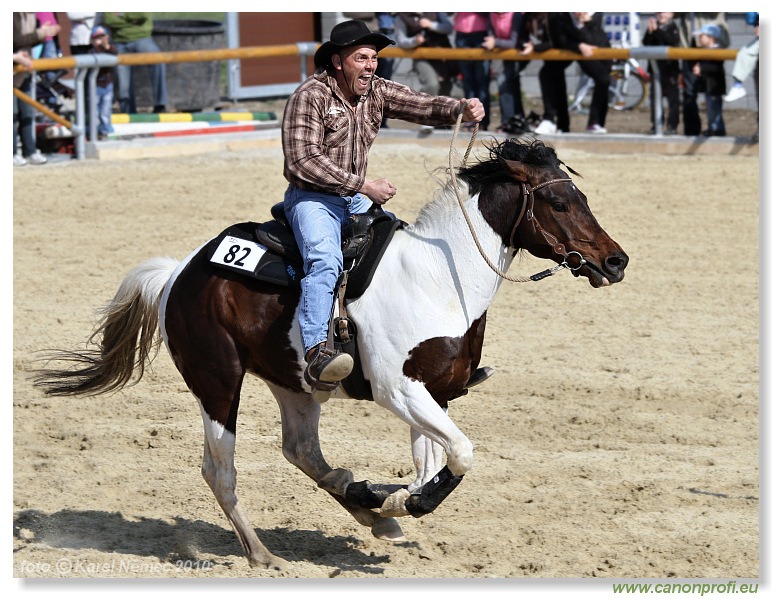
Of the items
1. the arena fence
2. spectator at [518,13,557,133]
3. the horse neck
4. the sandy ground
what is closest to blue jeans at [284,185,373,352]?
the horse neck

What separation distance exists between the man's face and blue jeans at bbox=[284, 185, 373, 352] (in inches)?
19.7

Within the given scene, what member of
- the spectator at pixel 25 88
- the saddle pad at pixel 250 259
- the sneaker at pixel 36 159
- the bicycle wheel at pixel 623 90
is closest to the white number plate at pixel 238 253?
the saddle pad at pixel 250 259

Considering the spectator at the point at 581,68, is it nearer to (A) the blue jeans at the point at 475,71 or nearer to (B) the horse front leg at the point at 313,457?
(A) the blue jeans at the point at 475,71

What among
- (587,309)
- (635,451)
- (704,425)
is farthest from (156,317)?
(587,309)

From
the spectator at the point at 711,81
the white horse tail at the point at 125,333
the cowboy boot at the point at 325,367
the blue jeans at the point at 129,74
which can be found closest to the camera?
the cowboy boot at the point at 325,367

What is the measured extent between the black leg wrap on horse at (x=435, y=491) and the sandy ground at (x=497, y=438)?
→ 419 mm

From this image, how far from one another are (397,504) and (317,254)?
3.79 ft

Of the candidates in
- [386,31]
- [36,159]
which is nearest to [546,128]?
[386,31]

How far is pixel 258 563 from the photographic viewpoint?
5.62 metres

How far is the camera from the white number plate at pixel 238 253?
18.4ft

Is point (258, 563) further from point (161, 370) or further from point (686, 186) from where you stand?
point (686, 186)

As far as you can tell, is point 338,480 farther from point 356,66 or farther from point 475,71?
point 475,71

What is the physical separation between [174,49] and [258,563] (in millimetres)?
13533

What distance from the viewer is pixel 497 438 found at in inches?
288
